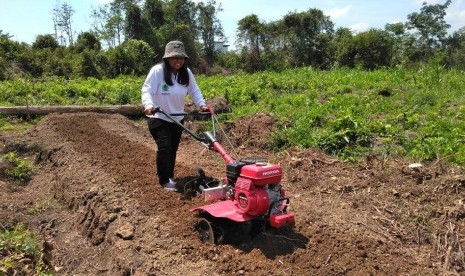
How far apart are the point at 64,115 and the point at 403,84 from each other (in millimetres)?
9135

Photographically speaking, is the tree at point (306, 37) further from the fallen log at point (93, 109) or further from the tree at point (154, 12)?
the fallen log at point (93, 109)

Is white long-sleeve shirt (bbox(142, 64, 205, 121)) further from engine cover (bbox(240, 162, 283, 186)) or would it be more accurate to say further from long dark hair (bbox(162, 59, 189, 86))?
engine cover (bbox(240, 162, 283, 186))

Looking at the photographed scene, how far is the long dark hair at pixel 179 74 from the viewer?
5.61 metres

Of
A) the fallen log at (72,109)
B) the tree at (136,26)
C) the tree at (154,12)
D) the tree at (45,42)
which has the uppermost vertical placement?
the tree at (154,12)

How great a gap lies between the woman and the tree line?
23854 millimetres

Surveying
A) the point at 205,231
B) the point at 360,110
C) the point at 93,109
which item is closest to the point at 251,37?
the point at 93,109

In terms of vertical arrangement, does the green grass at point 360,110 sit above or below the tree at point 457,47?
below

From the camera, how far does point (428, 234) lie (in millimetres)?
4918

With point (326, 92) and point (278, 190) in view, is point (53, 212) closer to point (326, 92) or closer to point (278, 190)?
point (278, 190)

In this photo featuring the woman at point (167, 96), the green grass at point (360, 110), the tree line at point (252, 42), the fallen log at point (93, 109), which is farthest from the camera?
the tree line at point (252, 42)

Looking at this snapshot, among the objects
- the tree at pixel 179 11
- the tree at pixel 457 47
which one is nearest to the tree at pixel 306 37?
the tree at pixel 179 11

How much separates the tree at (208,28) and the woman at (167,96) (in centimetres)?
3793

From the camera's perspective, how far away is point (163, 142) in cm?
569

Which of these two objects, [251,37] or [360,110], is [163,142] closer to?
[360,110]
